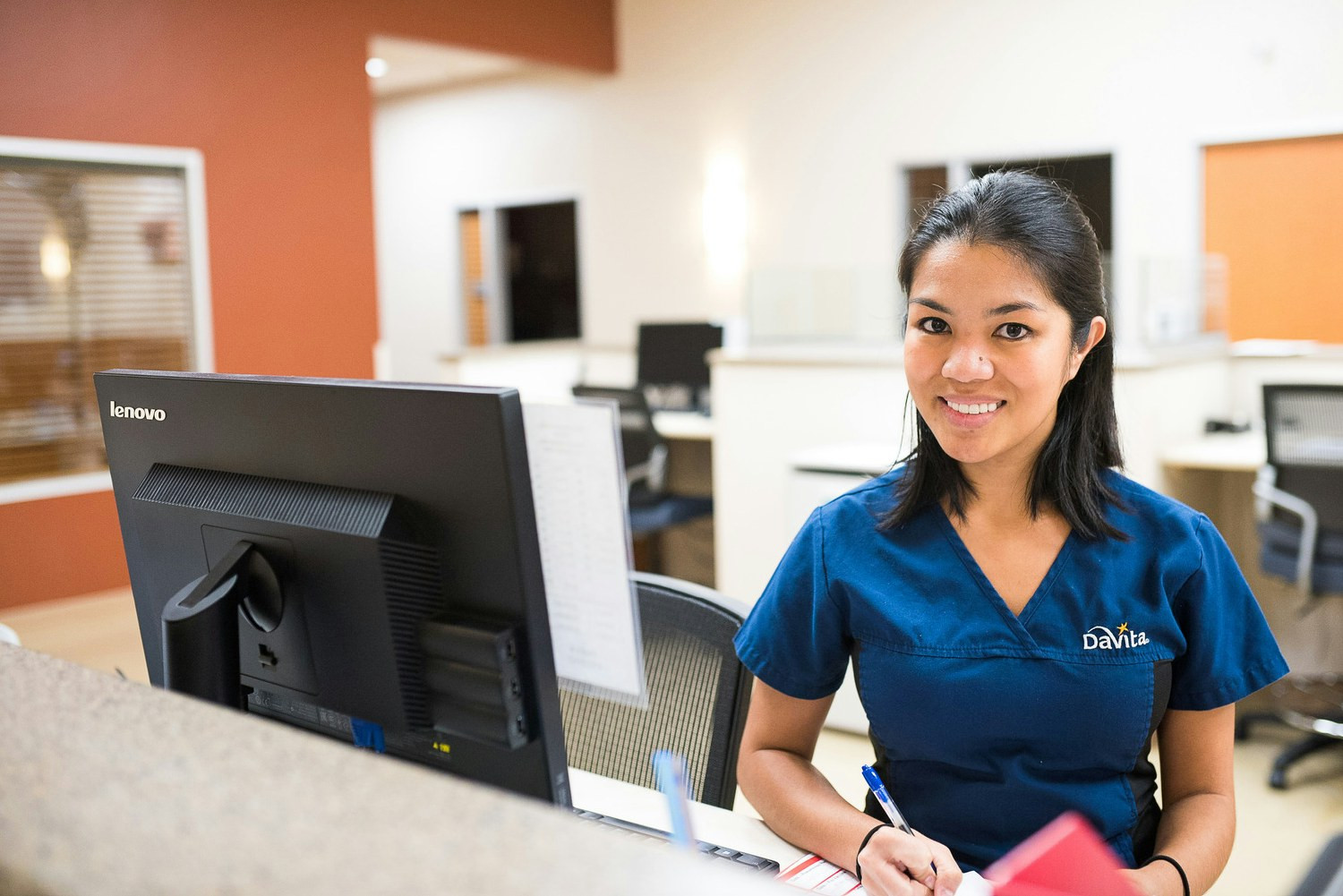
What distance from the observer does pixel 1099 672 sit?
3.90 ft

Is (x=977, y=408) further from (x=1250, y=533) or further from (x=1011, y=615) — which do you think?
(x=1250, y=533)

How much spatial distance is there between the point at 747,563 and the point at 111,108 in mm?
3243

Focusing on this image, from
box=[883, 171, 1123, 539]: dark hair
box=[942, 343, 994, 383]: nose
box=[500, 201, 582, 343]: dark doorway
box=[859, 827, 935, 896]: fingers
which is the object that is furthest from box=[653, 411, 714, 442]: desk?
box=[859, 827, 935, 896]: fingers

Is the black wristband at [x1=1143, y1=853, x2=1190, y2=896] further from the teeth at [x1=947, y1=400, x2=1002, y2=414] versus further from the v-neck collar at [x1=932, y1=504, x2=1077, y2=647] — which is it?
the teeth at [x1=947, y1=400, x2=1002, y2=414]

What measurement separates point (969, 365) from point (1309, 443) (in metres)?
2.61

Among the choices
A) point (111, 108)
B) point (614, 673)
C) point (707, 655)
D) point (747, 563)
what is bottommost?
point (747, 563)

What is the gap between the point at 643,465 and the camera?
4.73 metres

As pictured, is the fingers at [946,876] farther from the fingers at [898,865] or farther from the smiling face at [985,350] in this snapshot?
the smiling face at [985,350]

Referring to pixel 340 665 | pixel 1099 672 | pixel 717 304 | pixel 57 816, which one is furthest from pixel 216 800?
pixel 717 304

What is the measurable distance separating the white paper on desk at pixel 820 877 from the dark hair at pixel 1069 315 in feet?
1.18

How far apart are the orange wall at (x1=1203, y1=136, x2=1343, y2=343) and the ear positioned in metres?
4.83

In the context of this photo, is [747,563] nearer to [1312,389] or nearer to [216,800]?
[1312,389]

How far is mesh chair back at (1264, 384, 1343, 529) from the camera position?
327 centimetres

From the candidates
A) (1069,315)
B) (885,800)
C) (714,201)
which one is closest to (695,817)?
(885,800)
